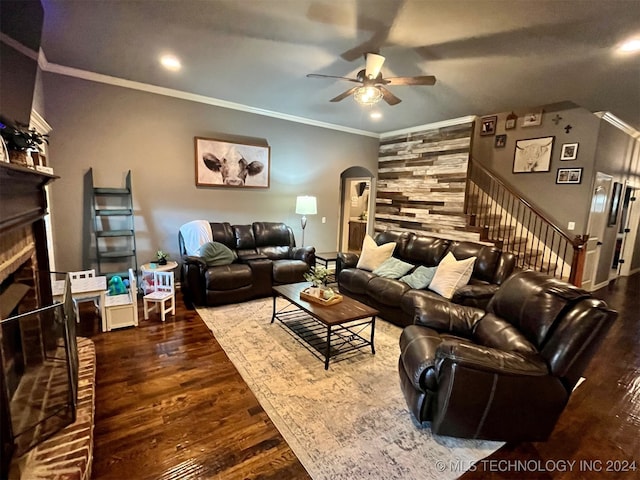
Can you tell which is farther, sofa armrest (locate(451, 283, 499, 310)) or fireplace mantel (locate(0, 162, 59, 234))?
sofa armrest (locate(451, 283, 499, 310))

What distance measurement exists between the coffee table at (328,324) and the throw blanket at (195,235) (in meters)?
1.48

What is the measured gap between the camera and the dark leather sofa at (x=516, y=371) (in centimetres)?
171

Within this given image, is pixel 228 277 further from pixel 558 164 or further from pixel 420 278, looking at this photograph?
pixel 558 164

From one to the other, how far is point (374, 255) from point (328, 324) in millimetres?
1897

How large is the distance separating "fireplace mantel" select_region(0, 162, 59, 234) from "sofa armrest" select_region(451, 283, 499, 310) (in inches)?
133

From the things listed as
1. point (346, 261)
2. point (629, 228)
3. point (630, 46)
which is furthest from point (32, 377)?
point (629, 228)

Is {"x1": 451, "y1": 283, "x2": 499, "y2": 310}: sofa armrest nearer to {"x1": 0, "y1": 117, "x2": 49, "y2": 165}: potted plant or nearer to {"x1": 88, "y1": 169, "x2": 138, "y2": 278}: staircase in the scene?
{"x1": 0, "y1": 117, "x2": 49, "y2": 165}: potted plant

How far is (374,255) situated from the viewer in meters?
4.24

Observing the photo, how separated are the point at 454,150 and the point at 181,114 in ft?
14.4

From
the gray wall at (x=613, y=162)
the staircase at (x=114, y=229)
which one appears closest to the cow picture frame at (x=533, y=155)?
the gray wall at (x=613, y=162)

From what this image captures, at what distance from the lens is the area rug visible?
174 centimetres

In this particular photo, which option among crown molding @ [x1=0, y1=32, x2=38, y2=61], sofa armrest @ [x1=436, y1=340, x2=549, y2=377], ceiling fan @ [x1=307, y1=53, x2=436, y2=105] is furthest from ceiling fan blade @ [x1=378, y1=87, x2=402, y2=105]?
crown molding @ [x1=0, y1=32, x2=38, y2=61]

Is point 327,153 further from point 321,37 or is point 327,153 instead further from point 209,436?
point 209,436

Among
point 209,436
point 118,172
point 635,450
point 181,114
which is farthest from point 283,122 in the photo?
point 635,450
